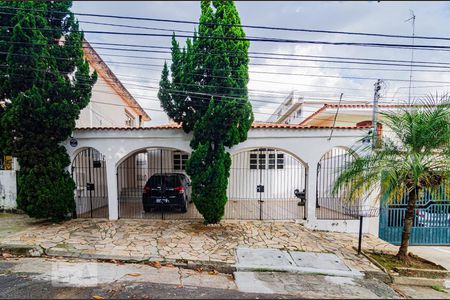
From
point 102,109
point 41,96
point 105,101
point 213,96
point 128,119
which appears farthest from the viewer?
point 128,119

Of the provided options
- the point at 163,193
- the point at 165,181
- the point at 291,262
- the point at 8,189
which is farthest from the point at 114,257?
the point at 8,189

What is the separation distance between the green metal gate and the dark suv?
689cm

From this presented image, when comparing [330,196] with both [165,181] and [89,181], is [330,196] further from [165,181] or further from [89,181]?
[89,181]

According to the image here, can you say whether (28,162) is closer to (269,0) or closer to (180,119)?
(180,119)

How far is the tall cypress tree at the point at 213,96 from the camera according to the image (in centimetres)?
686

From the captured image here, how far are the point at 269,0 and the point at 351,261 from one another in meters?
5.56

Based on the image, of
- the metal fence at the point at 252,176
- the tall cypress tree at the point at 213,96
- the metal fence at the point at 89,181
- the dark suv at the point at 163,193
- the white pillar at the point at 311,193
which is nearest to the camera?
the tall cypress tree at the point at 213,96

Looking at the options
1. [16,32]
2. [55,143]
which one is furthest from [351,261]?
[16,32]

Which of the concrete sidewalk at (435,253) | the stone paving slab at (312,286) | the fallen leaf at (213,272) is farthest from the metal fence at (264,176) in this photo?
the stone paving slab at (312,286)

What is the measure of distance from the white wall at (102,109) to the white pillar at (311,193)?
942 cm

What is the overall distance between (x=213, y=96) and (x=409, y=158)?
197 inches

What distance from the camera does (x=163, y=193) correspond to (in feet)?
28.6

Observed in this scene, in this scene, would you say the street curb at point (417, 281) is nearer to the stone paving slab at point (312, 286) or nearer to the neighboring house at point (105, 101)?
the stone paving slab at point (312, 286)

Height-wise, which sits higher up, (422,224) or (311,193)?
(311,193)
